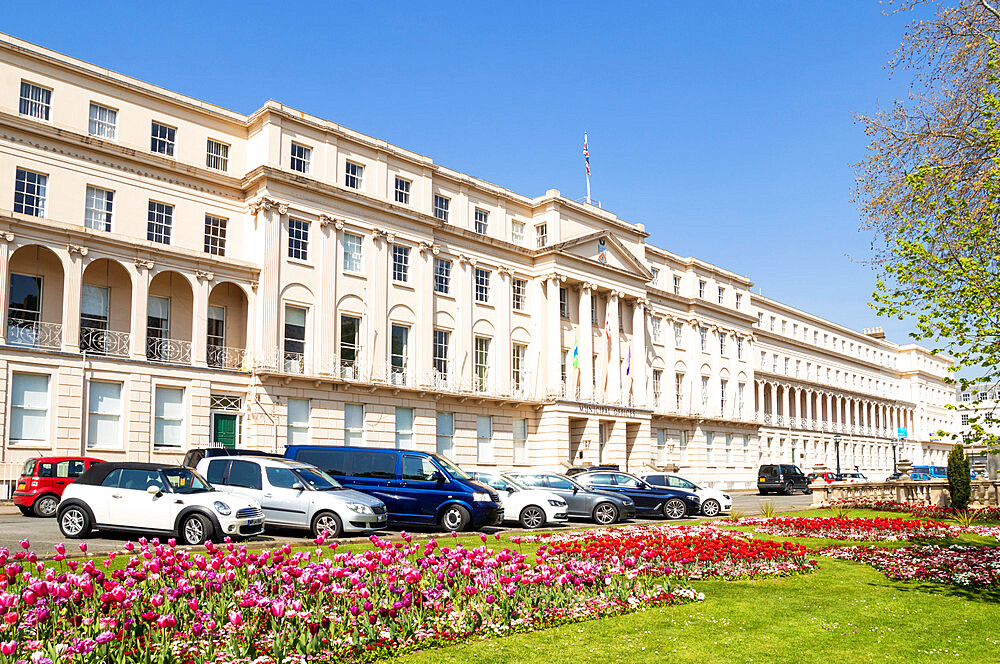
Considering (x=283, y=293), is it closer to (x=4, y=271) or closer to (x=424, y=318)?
(x=424, y=318)

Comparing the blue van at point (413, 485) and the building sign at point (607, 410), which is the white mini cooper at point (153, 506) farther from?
the building sign at point (607, 410)

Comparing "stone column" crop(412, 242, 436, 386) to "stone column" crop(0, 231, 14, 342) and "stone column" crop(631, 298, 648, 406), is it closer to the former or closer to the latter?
"stone column" crop(631, 298, 648, 406)

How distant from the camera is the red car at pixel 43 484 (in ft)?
76.6

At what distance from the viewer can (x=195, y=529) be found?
15.8m

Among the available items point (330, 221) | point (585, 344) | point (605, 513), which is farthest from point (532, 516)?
point (585, 344)

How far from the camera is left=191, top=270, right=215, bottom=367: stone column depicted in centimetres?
3231

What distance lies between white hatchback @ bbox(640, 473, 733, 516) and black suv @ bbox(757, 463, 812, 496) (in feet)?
78.5

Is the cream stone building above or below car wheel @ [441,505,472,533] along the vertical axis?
above

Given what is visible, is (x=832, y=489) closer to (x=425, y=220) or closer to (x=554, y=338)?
(x=554, y=338)

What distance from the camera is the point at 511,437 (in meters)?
43.2

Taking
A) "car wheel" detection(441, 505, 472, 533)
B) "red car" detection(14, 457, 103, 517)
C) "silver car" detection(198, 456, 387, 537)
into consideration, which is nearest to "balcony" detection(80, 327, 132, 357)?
"red car" detection(14, 457, 103, 517)

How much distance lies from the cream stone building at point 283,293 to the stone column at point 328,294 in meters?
0.09

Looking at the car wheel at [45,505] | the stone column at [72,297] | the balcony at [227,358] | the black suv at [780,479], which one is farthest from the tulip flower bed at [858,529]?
the black suv at [780,479]

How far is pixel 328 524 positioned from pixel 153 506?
3.61 m
